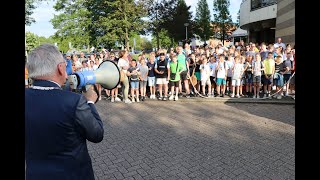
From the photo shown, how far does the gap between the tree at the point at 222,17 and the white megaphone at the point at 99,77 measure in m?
58.7

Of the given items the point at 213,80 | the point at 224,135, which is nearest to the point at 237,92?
the point at 213,80

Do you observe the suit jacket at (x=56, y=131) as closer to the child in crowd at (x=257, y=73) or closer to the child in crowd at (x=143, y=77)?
the child in crowd at (x=143, y=77)

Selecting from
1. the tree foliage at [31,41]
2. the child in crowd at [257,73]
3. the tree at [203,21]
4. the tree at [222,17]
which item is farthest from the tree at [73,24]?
the child in crowd at [257,73]

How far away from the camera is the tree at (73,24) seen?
4028cm

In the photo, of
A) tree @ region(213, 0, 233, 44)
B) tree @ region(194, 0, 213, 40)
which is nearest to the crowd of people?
tree @ region(194, 0, 213, 40)

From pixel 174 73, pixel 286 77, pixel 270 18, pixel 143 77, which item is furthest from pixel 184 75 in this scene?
pixel 270 18

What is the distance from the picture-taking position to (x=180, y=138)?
234 inches

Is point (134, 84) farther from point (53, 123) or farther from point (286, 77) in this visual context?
point (53, 123)

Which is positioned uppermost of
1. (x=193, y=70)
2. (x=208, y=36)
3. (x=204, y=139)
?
(x=208, y=36)

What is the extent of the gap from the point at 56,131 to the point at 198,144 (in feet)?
13.5

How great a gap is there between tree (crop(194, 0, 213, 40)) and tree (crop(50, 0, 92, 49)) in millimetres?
21526
